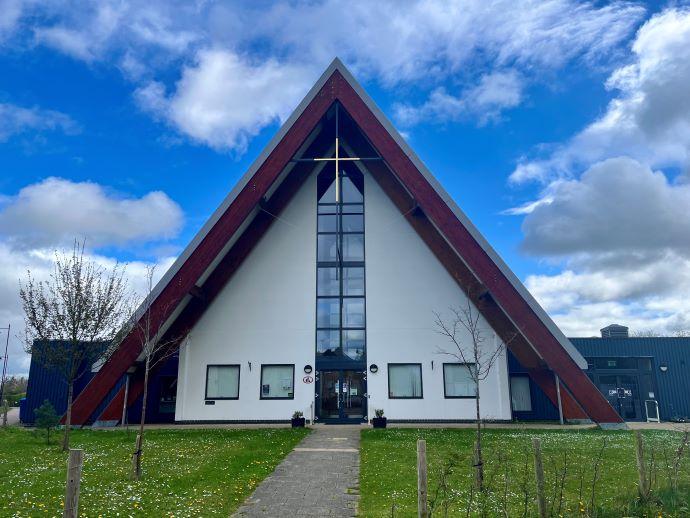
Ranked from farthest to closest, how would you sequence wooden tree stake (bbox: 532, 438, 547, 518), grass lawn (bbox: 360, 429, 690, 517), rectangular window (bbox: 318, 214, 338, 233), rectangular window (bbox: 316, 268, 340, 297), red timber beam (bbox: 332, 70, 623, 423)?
rectangular window (bbox: 318, 214, 338, 233), rectangular window (bbox: 316, 268, 340, 297), red timber beam (bbox: 332, 70, 623, 423), grass lawn (bbox: 360, 429, 690, 517), wooden tree stake (bbox: 532, 438, 547, 518)

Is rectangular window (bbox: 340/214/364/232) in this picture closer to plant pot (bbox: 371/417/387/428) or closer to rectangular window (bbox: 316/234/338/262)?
rectangular window (bbox: 316/234/338/262)

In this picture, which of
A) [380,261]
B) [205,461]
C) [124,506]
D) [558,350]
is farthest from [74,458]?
[380,261]

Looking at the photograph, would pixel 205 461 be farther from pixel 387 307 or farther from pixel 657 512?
pixel 387 307

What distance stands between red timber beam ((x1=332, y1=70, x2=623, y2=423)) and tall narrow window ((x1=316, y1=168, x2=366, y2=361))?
403 centimetres

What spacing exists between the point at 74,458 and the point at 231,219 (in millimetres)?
13770

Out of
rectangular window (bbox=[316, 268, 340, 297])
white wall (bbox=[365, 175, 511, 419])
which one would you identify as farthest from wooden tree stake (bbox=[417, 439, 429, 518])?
rectangular window (bbox=[316, 268, 340, 297])

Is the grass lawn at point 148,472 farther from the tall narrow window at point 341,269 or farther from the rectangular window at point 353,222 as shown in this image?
the rectangular window at point 353,222

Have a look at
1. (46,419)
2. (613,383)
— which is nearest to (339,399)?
(46,419)

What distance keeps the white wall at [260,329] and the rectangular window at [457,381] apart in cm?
558

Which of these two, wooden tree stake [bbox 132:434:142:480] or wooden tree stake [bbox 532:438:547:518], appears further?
wooden tree stake [bbox 132:434:142:480]

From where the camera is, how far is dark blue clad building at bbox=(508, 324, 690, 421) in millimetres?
23734

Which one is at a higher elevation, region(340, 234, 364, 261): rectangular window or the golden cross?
the golden cross

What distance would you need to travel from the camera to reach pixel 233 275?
→ 72.2ft

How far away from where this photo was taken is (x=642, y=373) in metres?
24.1
